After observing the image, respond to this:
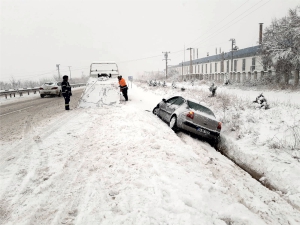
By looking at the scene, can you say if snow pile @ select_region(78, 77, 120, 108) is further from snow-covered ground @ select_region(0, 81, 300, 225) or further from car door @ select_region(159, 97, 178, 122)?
snow-covered ground @ select_region(0, 81, 300, 225)

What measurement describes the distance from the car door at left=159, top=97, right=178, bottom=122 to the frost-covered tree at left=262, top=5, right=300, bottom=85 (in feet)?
47.9

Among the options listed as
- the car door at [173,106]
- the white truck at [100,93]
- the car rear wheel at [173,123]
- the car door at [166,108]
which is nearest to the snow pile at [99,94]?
the white truck at [100,93]

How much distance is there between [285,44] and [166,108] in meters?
16.5

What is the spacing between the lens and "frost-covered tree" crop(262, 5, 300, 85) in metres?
17.2

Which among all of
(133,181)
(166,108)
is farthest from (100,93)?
(133,181)

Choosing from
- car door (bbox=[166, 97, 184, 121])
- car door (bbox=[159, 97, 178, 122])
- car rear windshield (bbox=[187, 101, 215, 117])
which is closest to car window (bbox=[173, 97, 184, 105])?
car door (bbox=[166, 97, 184, 121])

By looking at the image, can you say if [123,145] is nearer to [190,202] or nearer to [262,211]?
[190,202]

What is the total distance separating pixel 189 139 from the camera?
23.2ft

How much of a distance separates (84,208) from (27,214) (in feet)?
2.54

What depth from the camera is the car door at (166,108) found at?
29.0 feet

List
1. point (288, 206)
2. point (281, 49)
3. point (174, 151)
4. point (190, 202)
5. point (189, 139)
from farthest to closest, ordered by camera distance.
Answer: point (281, 49)
point (189, 139)
point (174, 151)
point (288, 206)
point (190, 202)

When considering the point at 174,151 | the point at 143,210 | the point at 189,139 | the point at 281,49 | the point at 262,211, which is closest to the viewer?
the point at 143,210

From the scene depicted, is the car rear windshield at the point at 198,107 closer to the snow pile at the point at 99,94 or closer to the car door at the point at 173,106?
the car door at the point at 173,106

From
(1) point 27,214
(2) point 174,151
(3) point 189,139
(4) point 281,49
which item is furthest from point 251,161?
(4) point 281,49
